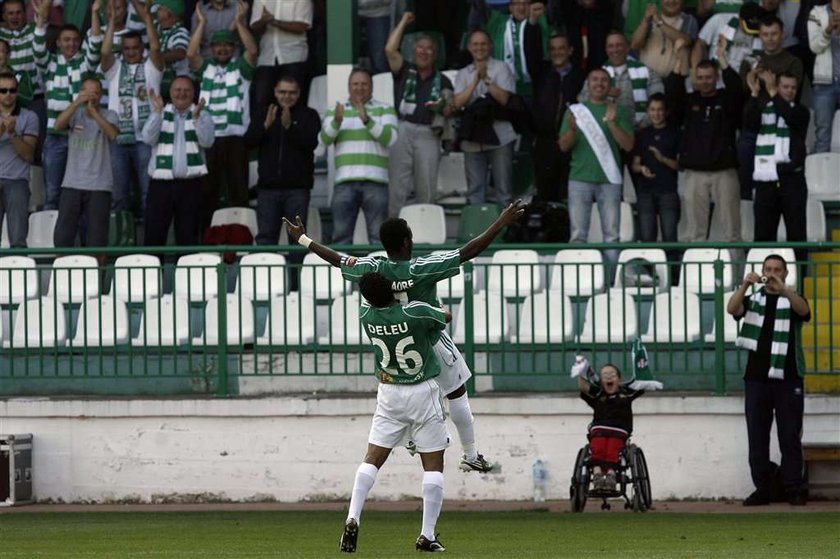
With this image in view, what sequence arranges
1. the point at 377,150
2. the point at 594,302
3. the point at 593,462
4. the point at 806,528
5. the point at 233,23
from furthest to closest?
the point at 233,23, the point at 377,150, the point at 594,302, the point at 593,462, the point at 806,528

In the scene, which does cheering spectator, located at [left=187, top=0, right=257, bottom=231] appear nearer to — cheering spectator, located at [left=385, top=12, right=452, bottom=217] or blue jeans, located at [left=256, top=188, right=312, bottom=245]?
blue jeans, located at [left=256, top=188, right=312, bottom=245]

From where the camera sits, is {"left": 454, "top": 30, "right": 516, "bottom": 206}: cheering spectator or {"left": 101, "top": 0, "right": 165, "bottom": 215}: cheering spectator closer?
{"left": 454, "top": 30, "right": 516, "bottom": 206}: cheering spectator

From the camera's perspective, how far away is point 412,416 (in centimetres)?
1125

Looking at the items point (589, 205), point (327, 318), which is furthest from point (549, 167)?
point (327, 318)

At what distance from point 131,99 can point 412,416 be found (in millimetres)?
9223

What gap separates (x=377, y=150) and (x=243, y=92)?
1.98m

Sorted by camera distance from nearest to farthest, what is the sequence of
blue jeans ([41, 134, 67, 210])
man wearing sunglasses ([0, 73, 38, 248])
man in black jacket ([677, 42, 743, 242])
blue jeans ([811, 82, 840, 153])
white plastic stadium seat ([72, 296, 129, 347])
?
white plastic stadium seat ([72, 296, 129, 347]) → man in black jacket ([677, 42, 743, 242]) → blue jeans ([811, 82, 840, 153]) → man wearing sunglasses ([0, 73, 38, 248]) → blue jeans ([41, 134, 67, 210])

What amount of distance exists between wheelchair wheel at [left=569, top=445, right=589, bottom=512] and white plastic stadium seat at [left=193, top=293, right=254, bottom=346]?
3397mm

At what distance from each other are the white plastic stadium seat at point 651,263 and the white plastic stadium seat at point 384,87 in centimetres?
392

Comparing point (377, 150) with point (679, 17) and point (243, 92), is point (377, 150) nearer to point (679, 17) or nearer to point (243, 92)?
point (243, 92)

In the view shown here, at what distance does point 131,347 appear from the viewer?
16.9 m

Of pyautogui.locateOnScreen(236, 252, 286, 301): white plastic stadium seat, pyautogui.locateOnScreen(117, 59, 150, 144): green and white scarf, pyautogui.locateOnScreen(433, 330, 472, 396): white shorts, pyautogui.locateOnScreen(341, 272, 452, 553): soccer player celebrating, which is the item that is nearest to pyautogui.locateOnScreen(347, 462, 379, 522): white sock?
pyautogui.locateOnScreen(341, 272, 452, 553): soccer player celebrating

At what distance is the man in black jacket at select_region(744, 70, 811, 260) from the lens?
17.5 m

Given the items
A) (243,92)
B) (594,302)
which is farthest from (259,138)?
(594,302)
